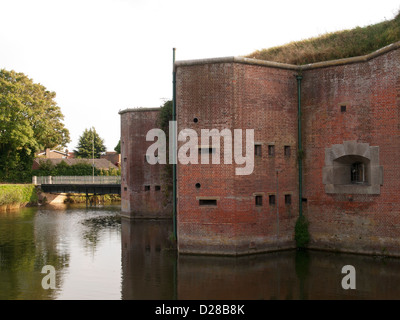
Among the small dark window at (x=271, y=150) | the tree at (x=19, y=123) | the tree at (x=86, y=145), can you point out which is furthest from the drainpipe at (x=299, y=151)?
the tree at (x=86, y=145)

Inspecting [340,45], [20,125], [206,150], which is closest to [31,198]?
[20,125]

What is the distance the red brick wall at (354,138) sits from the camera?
14.7 metres

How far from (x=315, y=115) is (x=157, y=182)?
44.8 ft

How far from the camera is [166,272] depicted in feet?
44.8

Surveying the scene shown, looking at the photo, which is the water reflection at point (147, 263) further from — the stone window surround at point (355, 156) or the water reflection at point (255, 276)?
the stone window surround at point (355, 156)

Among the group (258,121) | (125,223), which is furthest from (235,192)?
(125,223)

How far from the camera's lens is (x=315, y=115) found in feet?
54.7

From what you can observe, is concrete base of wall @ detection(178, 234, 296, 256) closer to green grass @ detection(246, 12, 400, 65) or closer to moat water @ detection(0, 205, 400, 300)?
moat water @ detection(0, 205, 400, 300)

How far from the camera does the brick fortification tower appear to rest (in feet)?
49.0

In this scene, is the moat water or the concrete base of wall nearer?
the moat water

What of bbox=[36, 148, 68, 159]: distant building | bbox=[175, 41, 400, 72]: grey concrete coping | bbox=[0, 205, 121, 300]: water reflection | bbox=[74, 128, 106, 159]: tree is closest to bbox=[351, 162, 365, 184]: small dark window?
bbox=[175, 41, 400, 72]: grey concrete coping

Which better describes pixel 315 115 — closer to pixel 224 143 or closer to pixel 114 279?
pixel 224 143

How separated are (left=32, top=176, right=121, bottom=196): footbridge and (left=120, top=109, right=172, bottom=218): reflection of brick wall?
841 centimetres

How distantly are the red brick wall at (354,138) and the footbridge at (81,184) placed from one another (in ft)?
73.6
